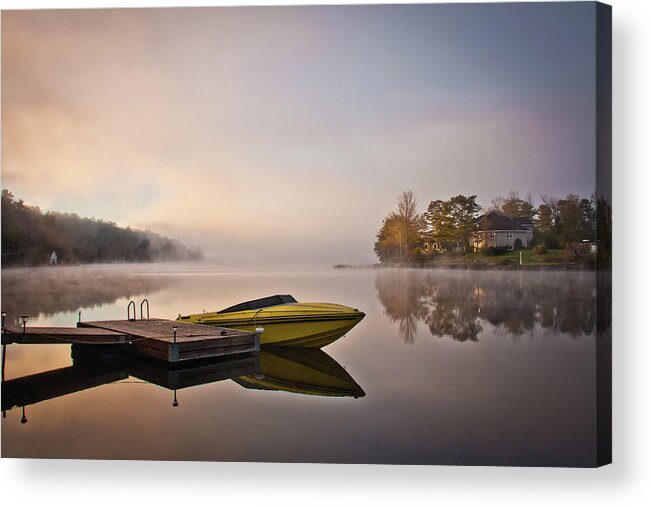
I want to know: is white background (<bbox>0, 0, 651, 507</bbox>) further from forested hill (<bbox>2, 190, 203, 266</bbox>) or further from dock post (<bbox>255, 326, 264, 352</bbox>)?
forested hill (<bbox>2, 190, 203, 266</bbox>)

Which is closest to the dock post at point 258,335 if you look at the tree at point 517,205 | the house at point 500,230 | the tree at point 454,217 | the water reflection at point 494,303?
the water reflection at point 494,303

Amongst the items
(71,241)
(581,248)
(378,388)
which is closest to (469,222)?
(581,248)

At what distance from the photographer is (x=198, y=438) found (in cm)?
450

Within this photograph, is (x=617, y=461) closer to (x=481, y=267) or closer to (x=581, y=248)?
(x=581, y=248)

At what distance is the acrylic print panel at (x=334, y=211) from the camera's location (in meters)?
4.33

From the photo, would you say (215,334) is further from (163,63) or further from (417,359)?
(163,63)

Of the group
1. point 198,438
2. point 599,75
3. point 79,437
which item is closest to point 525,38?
point 599,75

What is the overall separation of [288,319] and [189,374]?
1218 mm

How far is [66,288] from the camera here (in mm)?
4914

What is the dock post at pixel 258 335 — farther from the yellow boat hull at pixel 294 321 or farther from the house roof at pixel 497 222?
the house roof at pixel 497 222

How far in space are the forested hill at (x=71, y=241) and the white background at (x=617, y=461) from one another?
2081 mm

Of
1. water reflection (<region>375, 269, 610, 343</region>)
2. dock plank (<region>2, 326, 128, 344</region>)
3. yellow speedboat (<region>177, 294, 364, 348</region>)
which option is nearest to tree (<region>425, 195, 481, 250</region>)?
water reflection (<region>375, 269, 610, 343</region>)

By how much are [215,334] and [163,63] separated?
282 centimetres

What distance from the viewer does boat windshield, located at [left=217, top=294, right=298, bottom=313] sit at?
17.1ft
